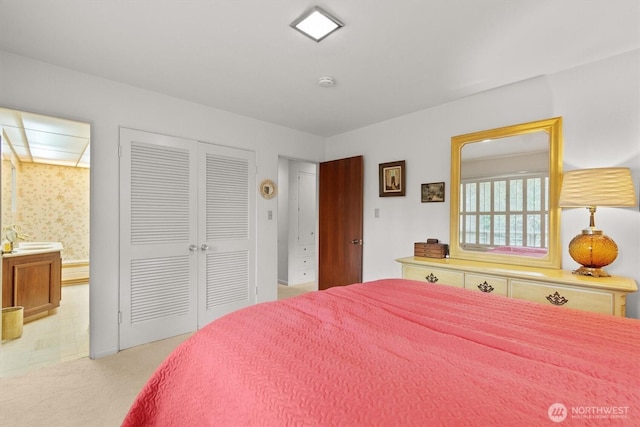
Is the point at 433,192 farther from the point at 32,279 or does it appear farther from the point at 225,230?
the point at 32,279

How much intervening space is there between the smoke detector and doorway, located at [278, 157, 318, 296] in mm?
2475

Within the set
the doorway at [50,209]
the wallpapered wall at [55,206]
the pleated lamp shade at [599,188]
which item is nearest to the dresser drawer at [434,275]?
the pleated lamp shade at [599,188]

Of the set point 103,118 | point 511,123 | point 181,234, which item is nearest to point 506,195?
point 511,123

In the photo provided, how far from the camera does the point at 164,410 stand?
105cm

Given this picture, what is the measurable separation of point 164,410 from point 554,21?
2.85m

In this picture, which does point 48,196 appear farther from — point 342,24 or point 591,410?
point 591,410

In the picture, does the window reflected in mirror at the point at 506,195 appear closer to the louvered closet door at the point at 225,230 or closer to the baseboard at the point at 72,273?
the louvered closet door at the point at 225,230

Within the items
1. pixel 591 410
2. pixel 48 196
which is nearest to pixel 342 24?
pixel 591 410

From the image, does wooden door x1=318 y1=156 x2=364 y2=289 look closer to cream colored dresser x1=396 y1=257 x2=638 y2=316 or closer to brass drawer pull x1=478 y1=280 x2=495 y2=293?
cream colored dresser x1=396 y1=257 x2=638 y2=316

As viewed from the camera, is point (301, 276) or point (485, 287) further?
point (301, 276)

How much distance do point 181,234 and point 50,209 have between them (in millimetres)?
3312

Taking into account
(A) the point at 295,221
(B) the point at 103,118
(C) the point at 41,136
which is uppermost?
(B) the point at 103,118

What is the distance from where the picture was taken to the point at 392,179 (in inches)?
139

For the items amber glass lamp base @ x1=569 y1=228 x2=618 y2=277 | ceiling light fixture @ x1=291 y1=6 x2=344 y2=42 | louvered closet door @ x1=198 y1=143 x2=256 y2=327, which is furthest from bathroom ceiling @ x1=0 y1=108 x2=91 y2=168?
amber glass lamp base @ x1=569 y1=228 x2=618 y2=277
